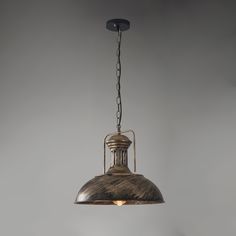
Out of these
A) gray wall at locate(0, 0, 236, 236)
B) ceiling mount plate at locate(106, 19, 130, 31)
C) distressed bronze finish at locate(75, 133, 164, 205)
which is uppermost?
ceiling mount plate at locate(106, 19, 130, 31)

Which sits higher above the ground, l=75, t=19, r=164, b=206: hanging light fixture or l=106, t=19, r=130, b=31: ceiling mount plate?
l=106, t=19, r=130, b=31: ceiling mount plate

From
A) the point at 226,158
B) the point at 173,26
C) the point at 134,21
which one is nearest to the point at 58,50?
the point at 134,21

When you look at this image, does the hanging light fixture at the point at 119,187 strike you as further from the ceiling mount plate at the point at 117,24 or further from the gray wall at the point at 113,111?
the ceiling mount plate at the point at 117,24

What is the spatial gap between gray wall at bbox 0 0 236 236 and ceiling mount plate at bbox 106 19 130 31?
153mm

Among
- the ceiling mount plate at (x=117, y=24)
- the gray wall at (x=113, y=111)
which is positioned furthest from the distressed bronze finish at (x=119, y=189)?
the ceiling mount plate at (x=117, y=24)

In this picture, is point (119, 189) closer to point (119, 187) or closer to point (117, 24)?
point (119, 187)

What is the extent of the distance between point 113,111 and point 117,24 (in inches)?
Result: 20.9

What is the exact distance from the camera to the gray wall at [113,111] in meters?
2.79

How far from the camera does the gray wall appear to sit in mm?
2791

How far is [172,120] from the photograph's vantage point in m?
2.93

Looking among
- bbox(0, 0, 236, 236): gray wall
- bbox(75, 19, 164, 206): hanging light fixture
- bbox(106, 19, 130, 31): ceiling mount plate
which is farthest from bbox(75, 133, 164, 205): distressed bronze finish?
bbox(106, 19, 130, 31): ceiling mount plate

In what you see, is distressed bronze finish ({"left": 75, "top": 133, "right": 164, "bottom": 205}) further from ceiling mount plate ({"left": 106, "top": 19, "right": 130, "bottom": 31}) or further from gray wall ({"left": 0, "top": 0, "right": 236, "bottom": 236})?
ceiling mount plate ({"left": 106, "top": 19, "right": 130, "bottom": 31})

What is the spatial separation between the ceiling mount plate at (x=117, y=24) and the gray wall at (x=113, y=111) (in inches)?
6.0

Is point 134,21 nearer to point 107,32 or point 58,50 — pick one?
point 107,32
